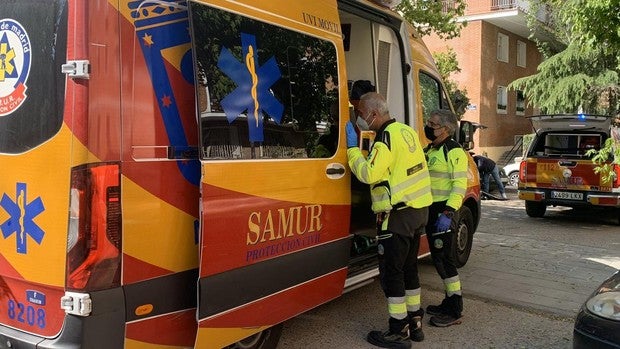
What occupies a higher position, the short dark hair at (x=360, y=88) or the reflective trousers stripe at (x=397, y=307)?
the short dark hair at (x=360, y=88)

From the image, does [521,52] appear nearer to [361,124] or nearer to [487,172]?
[487,172]

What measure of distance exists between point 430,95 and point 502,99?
940 inches

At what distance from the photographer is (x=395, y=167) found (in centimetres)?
390

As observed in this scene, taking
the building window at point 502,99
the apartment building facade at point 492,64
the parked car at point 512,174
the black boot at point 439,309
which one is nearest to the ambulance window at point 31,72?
the black boot at point 439,309

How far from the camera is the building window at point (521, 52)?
28953 mm

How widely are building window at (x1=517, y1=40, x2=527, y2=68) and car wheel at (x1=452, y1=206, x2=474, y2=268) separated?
25278 millimetres

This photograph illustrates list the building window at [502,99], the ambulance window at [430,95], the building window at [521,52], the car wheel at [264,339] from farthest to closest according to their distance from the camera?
the building window at [521,52] < the building window at [502,99] < the ambulance window at [430,95] < the car wheel at [264,339]

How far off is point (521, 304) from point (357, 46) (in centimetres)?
295

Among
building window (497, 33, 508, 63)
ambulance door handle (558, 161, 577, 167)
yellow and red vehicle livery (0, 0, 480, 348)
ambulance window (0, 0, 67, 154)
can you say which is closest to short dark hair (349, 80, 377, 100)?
yellow and red vehicle livery (0, 0, 480, 348)

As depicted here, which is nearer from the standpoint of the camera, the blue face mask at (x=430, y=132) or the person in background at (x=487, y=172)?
the blue face mask at (x=430, y=132)

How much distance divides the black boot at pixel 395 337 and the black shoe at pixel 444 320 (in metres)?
0.57

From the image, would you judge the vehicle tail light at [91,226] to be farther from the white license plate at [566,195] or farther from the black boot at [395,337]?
the white license plate at [566,195]

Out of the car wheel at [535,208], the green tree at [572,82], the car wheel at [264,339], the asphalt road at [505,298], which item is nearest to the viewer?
the car wheel at [264,339]

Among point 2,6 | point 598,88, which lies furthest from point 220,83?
point 598,88
